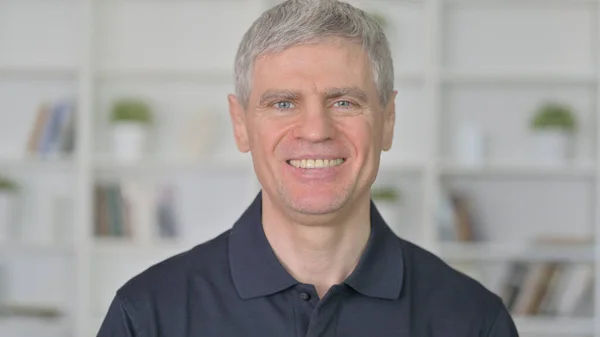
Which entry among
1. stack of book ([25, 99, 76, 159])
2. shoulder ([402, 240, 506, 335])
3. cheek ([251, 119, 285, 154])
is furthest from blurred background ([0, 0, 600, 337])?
cheek ([251, 119, 285, 154])

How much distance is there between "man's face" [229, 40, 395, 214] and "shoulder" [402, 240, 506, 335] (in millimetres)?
221

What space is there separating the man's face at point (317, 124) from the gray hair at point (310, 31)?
0.05ft

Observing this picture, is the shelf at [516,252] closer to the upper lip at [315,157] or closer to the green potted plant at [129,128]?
the green potted plant at [129,128]

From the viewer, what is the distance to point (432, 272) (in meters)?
1.78

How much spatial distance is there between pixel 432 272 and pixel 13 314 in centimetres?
289

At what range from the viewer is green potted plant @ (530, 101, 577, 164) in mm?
4211

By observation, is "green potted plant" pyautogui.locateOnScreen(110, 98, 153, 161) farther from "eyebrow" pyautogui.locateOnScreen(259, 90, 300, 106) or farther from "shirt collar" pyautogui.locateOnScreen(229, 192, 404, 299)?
"eyebrow" pyautogui.locateOnScreen(259, 90, 300, 106)

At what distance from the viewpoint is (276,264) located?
5.50 ft

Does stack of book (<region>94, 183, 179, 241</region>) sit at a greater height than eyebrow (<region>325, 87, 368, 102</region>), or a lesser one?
lesser

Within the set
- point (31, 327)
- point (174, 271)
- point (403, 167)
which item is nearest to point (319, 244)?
point (174, 271)

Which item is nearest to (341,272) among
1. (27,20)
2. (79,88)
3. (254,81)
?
(254,81)

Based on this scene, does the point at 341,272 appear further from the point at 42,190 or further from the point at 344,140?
the point at 42,190

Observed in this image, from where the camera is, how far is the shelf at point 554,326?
4.18 m

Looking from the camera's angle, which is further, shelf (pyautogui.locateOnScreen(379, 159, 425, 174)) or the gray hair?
shelf (pyautogui.locateOnScreen(379, 159, 425, 174))
